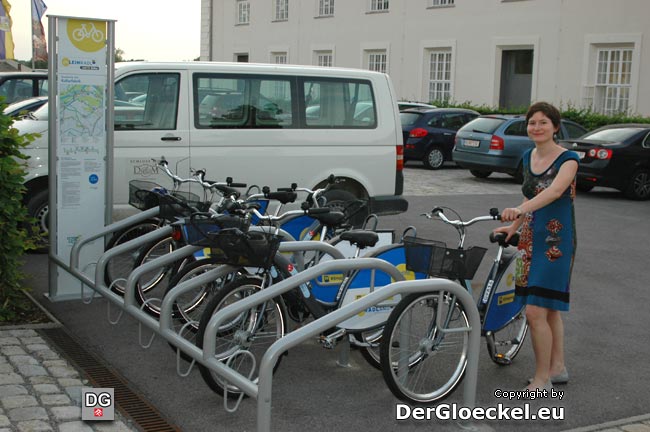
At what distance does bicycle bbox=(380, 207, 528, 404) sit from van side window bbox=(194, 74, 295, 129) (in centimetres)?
441

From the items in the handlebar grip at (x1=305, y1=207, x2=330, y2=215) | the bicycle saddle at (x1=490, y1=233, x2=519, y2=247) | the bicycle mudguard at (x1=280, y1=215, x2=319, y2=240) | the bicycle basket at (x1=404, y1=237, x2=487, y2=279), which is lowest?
the bicycle mudguard at (x1=280, y1=215, x2=319, y2=240)

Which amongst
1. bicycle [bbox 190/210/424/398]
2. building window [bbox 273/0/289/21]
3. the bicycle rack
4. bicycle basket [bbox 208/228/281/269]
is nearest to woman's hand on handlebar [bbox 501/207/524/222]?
the bicycle rack

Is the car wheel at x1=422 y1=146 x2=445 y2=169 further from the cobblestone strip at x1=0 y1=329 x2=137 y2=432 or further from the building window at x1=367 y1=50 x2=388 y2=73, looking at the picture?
the cobblestone strip at x1=0 y1=329 x2=137 y2=432

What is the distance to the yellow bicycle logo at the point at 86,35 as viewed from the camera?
7.33 meters

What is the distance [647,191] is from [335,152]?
9199 mm

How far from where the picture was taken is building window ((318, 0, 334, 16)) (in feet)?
111

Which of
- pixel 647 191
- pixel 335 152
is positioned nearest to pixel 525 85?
pixel 647 191

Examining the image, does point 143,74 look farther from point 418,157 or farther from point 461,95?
point 461,95

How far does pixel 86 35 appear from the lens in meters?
7.38

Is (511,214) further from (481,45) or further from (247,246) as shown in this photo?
(481,45)

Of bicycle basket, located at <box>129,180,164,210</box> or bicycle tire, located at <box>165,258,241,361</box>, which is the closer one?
bicycle tire, located at <box>165,258,241,361</box>

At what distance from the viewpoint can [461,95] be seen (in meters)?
29.1

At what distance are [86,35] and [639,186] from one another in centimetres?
1254

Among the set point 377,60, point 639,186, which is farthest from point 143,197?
point 377,60
